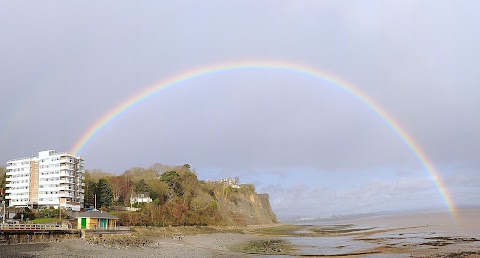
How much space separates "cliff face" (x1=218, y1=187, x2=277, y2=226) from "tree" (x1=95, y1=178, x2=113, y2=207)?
43.0m

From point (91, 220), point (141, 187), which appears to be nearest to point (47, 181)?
point (141, 187)

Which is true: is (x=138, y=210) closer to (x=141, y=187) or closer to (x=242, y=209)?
(x=141, y=187)

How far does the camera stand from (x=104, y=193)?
10481 centimetres

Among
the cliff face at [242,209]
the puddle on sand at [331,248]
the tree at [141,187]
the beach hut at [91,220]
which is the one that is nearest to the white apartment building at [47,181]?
the tree at [141,187]

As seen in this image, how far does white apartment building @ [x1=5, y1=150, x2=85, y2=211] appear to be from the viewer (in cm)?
11006

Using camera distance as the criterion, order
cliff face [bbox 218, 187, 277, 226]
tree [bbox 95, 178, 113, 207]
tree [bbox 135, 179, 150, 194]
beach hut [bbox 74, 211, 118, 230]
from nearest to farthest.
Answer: beach hut [bbox 74, 211, 118, 230] < tree [bbox 95, 178, 113, 207] < tree [bbox 135, 179, 150, 194] < cliff face [bbox 218, 187, 277, 226]

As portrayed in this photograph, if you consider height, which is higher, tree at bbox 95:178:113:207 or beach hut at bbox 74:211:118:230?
tree at bbox 95:178:113:207

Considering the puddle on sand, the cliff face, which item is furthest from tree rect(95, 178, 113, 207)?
the puddle on sand

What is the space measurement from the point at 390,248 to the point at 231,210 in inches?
4084

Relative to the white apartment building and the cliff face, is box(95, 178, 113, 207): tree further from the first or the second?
the cliff face

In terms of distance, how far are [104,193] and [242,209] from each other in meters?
75.5

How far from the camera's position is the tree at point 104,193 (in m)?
105

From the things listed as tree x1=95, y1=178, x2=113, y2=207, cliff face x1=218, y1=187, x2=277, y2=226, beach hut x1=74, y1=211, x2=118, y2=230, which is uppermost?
tree x1=95, y1=178, x2=113, y2=207

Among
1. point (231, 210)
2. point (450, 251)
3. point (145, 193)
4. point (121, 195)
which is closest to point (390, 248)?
point (450, 251)
